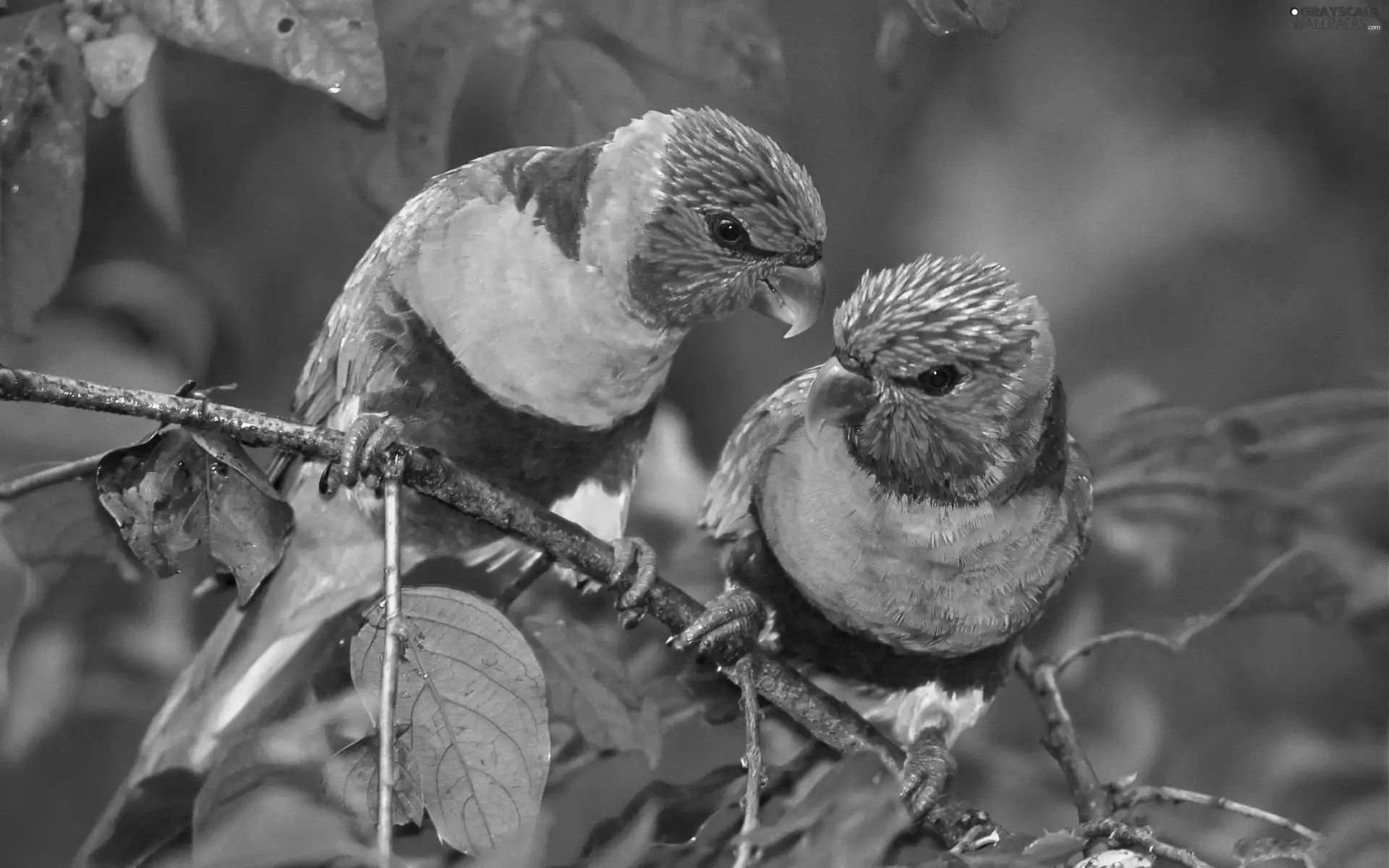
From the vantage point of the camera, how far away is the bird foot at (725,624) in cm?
135

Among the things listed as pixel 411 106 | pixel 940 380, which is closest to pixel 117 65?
pixel 411 106

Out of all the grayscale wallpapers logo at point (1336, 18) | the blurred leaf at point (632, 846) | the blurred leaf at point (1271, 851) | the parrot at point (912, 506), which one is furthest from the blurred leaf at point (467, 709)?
the grayscale wallpapers logo at point (1336, 18)

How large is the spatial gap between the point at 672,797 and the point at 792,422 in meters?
0.55

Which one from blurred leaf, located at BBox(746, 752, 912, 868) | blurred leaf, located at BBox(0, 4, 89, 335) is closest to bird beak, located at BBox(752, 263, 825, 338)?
blurred leaf, located at BBox(746, 752, 912, 868)

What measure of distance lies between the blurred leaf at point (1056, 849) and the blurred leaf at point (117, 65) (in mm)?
1504

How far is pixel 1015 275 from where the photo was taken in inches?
56.2

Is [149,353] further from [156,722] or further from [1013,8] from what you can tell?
[1013,8]

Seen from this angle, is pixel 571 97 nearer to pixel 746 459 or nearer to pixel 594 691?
pixel 746 459

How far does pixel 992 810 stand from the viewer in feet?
4.79

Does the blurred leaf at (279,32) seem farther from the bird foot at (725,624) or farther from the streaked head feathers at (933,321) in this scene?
the bird foot at (725,624)

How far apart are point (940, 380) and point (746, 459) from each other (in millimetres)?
314

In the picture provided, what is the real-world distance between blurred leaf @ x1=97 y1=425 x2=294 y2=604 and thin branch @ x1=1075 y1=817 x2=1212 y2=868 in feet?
3.57

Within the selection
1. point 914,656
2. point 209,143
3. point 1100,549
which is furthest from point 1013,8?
point 209,143

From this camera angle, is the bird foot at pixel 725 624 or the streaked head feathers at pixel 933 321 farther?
the bird foot at pixel 725 624
